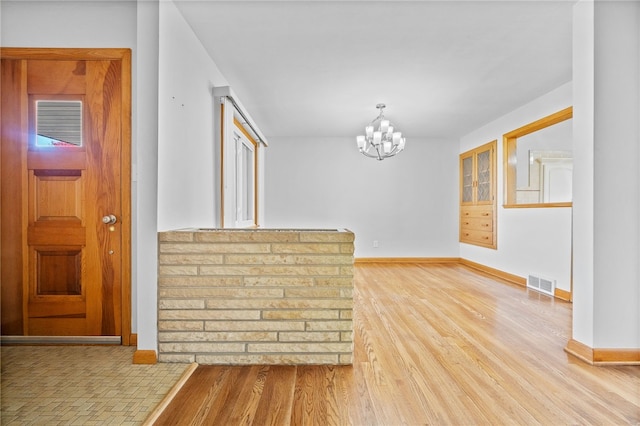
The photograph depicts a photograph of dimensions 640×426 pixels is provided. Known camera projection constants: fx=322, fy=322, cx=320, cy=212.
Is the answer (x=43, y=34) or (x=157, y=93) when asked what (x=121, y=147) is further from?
(x=43, y=34)

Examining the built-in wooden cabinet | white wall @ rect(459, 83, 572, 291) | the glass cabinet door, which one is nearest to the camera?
white wall @ rect(459, 83, 572, 291)

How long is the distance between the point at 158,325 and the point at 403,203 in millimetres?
5270

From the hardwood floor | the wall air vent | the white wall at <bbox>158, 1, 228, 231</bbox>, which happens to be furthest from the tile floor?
the wall air vent

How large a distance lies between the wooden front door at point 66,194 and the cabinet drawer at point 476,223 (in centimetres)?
521

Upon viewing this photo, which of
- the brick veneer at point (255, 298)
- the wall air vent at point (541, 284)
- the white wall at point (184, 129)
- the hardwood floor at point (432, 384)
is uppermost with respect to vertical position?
the white wall at point (184, 129)

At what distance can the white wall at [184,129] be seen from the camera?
2.18m

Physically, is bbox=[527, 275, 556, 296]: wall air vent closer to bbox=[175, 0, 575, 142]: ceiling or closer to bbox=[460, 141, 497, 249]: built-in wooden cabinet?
bbox=[460, 141, 497, 249]: built-in wooden cabinet

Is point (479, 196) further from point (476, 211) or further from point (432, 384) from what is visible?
point (432, 384)

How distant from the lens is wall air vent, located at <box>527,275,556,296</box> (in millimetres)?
3924

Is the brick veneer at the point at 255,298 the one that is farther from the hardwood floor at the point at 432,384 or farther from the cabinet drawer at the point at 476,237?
the cabinet drawer at the point at 476,237

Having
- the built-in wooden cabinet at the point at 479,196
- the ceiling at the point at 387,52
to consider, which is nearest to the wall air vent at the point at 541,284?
the built-in wooden cabinet at the point at 479,196

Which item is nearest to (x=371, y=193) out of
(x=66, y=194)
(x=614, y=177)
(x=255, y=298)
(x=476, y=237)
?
(x=476, y=237)

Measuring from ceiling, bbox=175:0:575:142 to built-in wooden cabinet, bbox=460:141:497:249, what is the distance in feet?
3.35

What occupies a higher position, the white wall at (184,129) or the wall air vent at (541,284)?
the white wall at (184,129)
